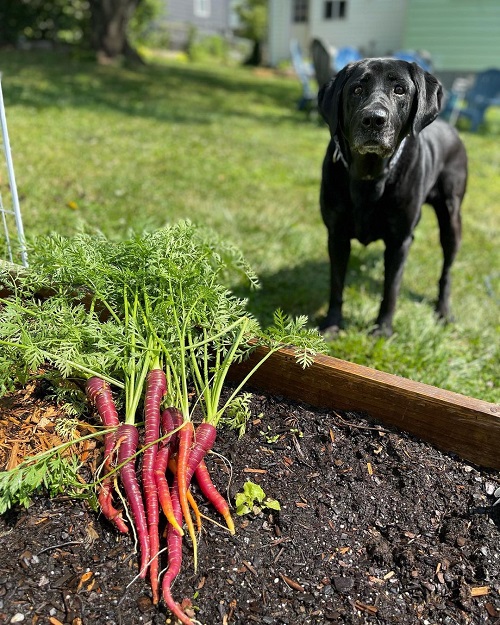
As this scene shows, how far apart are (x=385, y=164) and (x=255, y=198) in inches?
142

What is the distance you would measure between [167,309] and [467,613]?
147 centimetres

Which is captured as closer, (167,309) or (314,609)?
(314,609)

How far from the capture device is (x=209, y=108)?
11.7 m

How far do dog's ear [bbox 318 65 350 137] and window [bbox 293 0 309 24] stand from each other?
25067 mm

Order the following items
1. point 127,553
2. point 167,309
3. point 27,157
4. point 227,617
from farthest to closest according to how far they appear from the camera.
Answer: point 27,157, point 167,309, point 127,553, point 227,617

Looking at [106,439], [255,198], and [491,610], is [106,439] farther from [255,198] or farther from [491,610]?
[255,198]

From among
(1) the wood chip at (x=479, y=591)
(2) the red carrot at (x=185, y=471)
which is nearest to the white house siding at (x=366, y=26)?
(2) the red carrot at (x=185, y=471)

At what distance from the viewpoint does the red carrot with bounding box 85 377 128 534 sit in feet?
5.65

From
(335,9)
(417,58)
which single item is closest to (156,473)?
(417,58)

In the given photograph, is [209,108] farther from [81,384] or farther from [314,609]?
[314,609]

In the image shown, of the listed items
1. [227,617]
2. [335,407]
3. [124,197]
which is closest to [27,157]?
[124,197]

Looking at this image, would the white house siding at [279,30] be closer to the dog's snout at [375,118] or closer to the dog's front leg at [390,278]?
the dog's front leg at [390,278]

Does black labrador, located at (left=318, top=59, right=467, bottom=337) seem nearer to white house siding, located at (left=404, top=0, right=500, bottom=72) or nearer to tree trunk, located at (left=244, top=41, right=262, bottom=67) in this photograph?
white house siding, located at (left=404, top=0, right=500, bottom=72)

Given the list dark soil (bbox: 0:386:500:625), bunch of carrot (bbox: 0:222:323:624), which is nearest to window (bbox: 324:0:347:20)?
bunch of carrot (bbox: 0:222:323:624)
